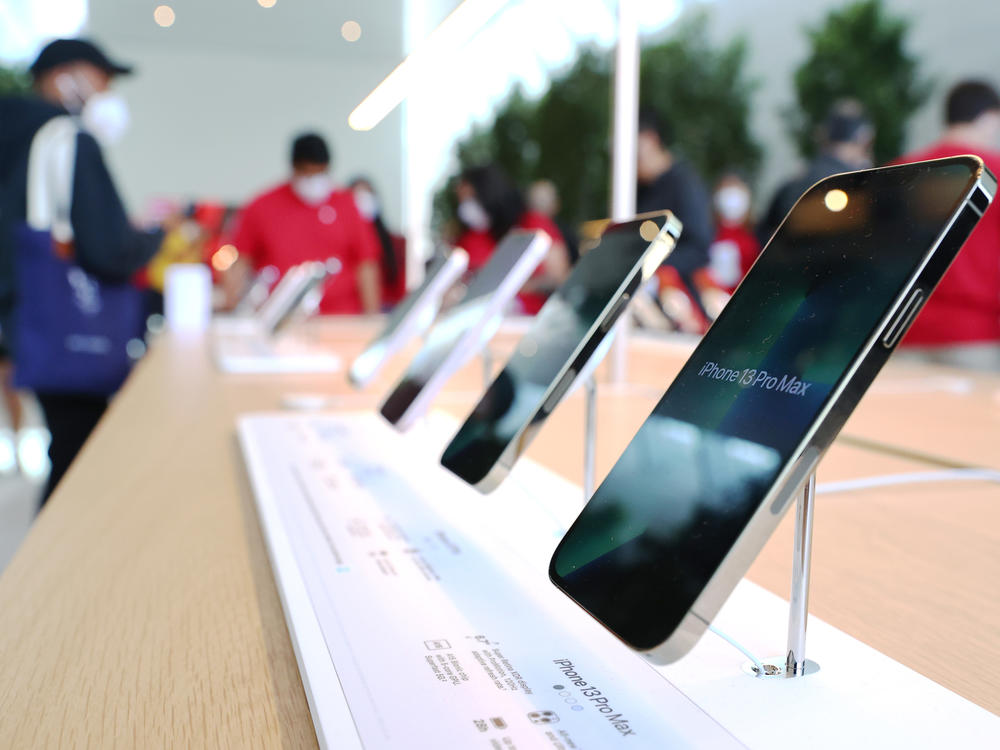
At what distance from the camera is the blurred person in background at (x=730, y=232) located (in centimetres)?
673

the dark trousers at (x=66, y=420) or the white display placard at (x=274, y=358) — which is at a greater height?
the white display placard at (x=274, y=358)

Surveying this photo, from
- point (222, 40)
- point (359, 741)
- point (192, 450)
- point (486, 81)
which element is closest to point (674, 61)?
point (486, 81)

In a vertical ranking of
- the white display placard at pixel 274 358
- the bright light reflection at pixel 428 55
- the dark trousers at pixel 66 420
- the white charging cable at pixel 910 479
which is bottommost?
the dark trousers at pixel 66 420

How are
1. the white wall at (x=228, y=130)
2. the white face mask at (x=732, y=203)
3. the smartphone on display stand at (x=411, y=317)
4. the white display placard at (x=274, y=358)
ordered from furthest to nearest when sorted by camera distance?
1. the white wall at (x=228, y=130)
2. the white face mask at (x=732, y=203)
3. the white display placard at (x=274, y=358)
4. the smartphone on display stand at (x=411, y=317)

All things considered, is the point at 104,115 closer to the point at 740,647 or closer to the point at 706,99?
the point at 740,647

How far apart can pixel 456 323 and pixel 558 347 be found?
0.27 meters

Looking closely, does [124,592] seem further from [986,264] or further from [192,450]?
[986,264]

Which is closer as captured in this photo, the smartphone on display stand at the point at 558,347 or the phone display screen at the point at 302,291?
the smartphone on display stand at the point at 558,347

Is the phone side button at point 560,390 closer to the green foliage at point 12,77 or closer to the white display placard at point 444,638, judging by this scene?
the white display placard at point 444,638

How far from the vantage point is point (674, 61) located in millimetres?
8969

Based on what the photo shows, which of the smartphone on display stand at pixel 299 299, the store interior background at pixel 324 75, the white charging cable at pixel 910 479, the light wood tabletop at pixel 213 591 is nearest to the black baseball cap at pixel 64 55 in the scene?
the smartphone on display stand at pixel 299 299

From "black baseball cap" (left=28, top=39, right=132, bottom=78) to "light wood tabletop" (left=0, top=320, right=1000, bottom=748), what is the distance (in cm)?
138

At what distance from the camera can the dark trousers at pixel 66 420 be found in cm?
213

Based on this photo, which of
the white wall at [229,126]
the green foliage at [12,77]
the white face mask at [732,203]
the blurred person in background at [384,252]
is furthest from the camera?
the white wall at [229,126]
